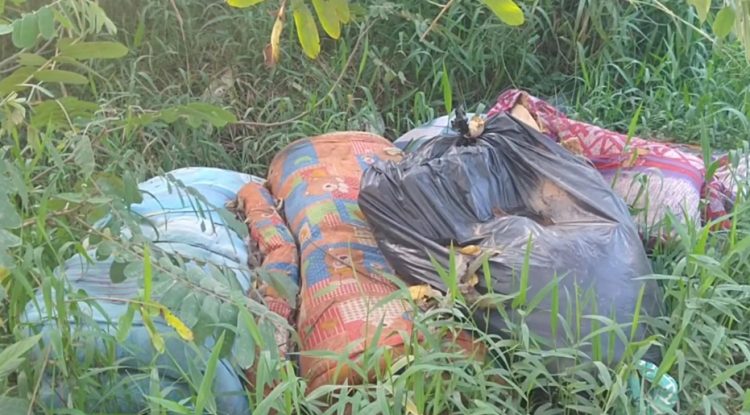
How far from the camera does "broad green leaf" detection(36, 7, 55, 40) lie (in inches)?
60.1

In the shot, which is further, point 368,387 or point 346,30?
point 346,30

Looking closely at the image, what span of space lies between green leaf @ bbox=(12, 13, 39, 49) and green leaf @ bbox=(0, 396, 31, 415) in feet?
1.86

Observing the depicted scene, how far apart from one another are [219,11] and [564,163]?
1623 millimetres

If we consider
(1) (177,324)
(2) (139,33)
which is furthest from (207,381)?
(2) (139,33)

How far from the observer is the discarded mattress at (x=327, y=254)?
1.96 meters

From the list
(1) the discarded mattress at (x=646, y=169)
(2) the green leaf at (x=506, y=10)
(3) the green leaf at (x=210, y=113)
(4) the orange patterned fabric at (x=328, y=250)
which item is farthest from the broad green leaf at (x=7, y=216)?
(1) the discarded mattress at (x=646, y=169)

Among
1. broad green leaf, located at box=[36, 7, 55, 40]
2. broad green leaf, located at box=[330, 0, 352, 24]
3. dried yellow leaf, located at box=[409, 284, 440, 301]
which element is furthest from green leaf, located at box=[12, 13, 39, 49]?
dried yellow leaf, located at box=[409, 284, 440, 301]

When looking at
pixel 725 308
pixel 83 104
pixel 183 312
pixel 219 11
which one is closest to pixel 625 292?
pixel 725 308

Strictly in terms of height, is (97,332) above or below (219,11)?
below

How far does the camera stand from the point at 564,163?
244cm

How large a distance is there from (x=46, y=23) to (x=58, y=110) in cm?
34

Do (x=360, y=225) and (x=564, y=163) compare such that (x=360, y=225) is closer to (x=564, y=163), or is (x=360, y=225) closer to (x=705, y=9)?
(x=564, y=163)

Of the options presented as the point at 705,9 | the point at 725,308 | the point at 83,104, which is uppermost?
the point at 705,9

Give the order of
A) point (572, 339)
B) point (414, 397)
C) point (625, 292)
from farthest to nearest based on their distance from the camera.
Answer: point (625, 292) < point (572, 339) < point (414, 397)
